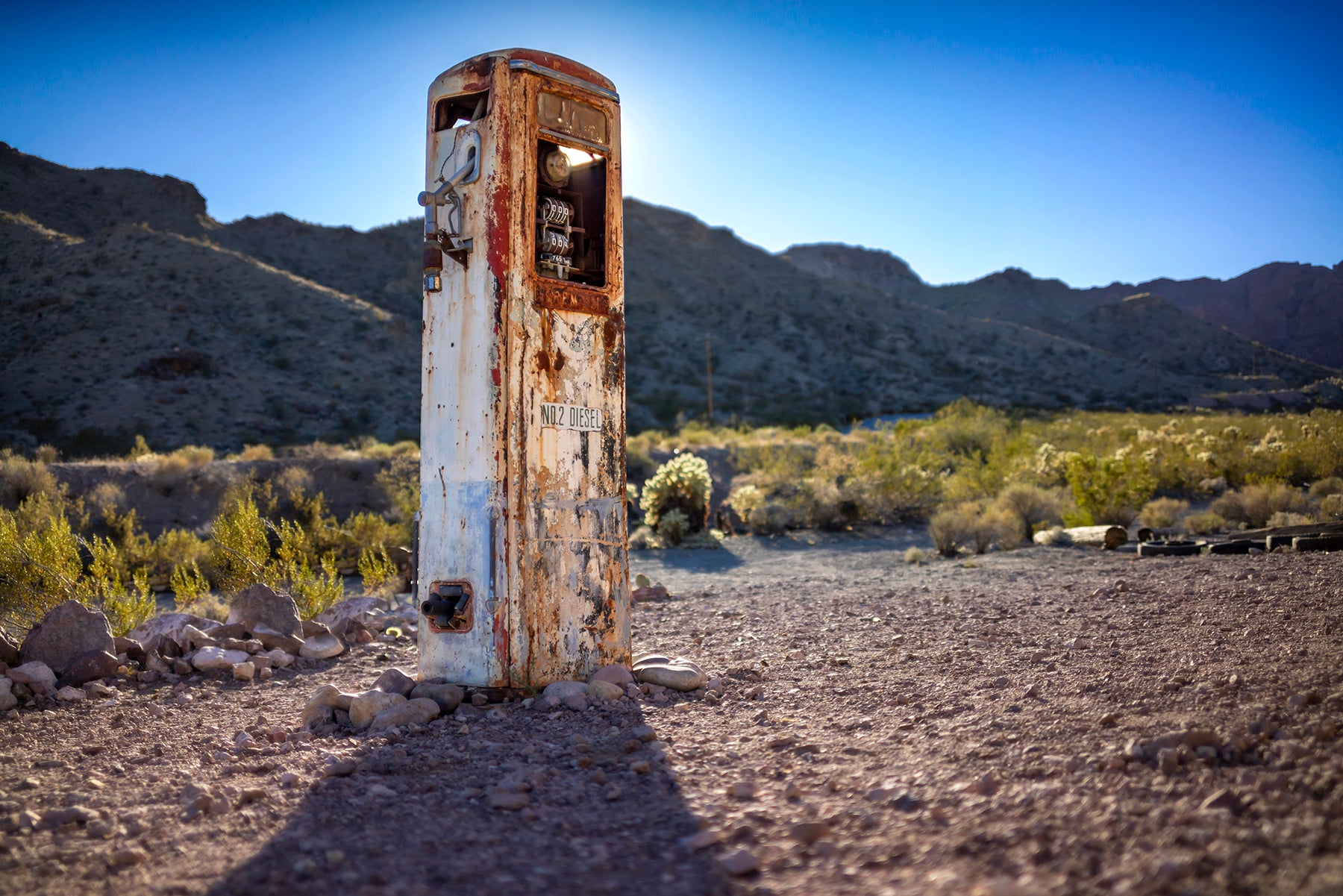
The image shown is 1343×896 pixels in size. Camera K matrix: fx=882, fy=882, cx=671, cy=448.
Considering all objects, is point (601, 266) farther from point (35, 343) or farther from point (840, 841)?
point (35, 343)

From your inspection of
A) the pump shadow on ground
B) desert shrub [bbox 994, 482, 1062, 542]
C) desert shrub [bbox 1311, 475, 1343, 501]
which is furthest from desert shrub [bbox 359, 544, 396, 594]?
desert shrub [bbox 1311, 475, 1343, 501]

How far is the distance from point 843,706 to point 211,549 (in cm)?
963

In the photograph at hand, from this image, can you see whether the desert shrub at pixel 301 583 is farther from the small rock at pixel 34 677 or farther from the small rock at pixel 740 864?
the small rock at pixel 740 864

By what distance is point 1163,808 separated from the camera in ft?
8.61

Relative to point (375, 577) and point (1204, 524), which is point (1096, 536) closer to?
point (1204, 524)

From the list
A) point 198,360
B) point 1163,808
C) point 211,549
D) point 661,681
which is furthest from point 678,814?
point 198,360

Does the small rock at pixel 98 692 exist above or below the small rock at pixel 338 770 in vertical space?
below

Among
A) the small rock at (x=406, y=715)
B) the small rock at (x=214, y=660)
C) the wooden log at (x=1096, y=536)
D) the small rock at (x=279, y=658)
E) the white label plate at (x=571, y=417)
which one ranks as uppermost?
the white label plate at (x=571, y=417)

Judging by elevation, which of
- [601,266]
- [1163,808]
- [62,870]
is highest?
[601,266]

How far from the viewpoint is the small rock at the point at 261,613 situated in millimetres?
6605

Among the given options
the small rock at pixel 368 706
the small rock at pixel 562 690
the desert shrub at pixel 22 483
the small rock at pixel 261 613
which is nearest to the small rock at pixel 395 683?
the small rock at pixel 368 706

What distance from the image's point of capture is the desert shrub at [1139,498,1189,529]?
12.9m

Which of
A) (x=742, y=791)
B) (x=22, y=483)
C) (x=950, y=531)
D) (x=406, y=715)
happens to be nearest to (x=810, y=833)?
(x=742, y=791)

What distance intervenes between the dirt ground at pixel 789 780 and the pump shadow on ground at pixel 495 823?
1cm
